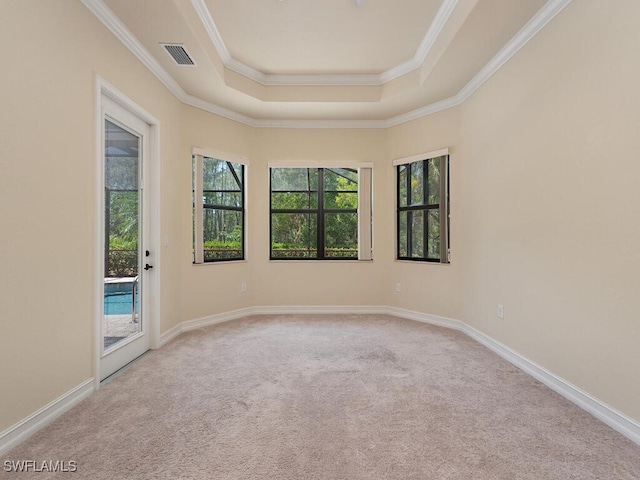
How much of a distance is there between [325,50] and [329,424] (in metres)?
3.66

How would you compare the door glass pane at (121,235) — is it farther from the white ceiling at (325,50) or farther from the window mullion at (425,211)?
the window mullion at (425,211)

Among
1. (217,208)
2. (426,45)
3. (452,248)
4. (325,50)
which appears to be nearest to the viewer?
(426,45)

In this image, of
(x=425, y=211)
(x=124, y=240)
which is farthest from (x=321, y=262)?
(x=124, y=240)

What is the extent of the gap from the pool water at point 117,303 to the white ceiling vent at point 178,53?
2.29 metres

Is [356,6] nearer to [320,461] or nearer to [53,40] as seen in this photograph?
[53,40]

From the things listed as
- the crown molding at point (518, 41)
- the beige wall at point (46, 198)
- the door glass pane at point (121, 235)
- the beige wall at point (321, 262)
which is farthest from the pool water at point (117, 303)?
the crown molding at point (518, 41)

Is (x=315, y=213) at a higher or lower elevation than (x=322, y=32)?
lower

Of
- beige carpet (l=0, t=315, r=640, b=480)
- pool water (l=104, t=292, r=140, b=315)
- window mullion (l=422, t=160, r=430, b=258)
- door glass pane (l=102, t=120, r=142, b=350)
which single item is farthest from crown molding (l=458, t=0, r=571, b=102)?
pool water (l=104, t=292, r=140, b=315)

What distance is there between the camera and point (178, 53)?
3221 millimetres

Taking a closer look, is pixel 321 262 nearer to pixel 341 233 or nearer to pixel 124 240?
pixel 341 233

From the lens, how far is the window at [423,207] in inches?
174

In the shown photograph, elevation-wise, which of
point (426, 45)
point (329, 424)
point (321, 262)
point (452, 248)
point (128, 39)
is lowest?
point (329, 424)

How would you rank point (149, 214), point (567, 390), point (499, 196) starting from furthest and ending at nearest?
1. point (149, 214)
2. point (499, 196)
3. point (567, 390)

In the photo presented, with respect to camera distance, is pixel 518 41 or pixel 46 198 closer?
pixel 46 198
